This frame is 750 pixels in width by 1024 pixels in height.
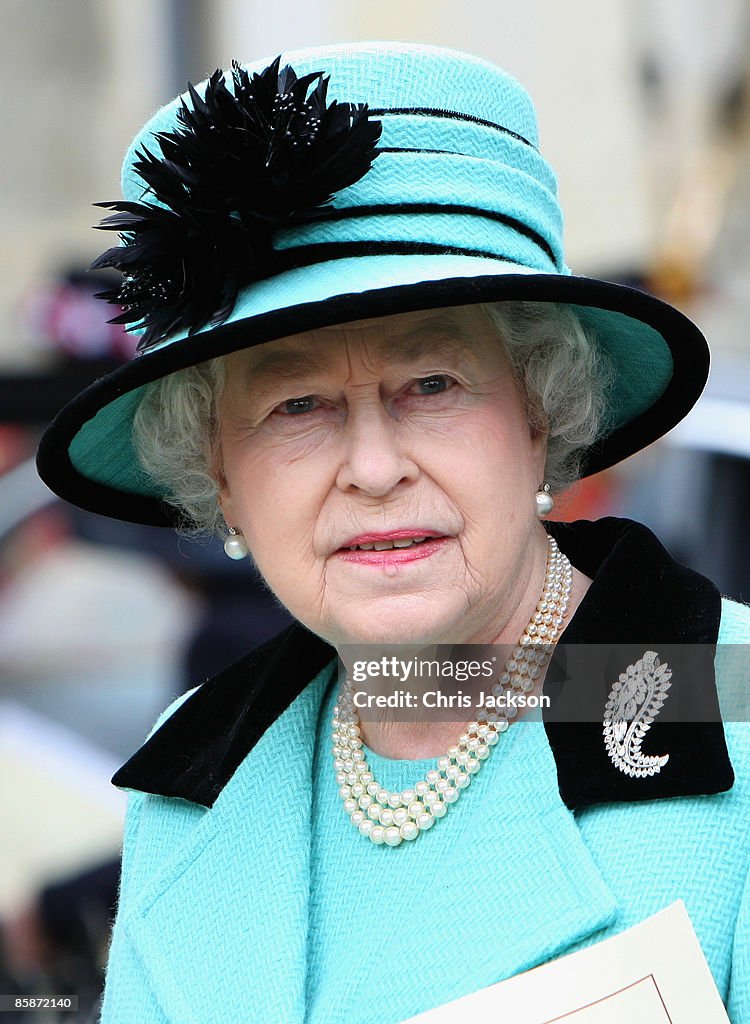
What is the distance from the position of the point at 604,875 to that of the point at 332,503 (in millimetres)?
661

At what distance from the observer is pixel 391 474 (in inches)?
74.2

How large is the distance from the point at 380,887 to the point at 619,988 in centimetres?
49

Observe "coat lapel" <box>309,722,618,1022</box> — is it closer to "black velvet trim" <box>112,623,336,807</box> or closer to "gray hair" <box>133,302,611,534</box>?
"black velvet trim" <box>112,623,336,807</box>

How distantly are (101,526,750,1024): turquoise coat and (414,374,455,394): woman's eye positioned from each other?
0.46m

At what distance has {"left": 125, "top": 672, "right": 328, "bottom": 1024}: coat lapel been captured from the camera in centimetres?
200

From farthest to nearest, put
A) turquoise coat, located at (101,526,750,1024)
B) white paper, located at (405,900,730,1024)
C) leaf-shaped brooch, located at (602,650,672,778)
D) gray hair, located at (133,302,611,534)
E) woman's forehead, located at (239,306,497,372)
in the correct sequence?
gray hair, located at (133,302,611,534) < woman's forehead, located at (239,306,497,372) < leaf-shaped brooch, located at (602,650,672,778) < turquoise coat, located at (101,526,750,1024) < white paper, located at (405,900,730,1024)

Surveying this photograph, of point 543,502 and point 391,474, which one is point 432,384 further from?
point 543,502

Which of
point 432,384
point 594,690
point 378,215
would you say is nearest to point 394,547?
point 432,384

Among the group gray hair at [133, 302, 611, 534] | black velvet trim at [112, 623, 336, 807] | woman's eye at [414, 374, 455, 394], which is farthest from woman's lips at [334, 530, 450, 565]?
black velvet trim at [112, 623, 336, 807]

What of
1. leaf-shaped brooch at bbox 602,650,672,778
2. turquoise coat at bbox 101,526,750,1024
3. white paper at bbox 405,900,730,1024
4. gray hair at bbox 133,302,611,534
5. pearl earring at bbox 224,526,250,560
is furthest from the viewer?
pearl earring at bbox 224,526,250,560

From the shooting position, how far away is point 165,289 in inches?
77.4

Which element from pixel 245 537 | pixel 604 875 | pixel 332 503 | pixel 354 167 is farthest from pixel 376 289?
pixel 604 875

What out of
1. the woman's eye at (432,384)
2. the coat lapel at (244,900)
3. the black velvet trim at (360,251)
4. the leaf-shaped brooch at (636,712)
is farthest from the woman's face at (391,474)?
the coat lapel at (244,900)

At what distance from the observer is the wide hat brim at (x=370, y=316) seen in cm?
178
